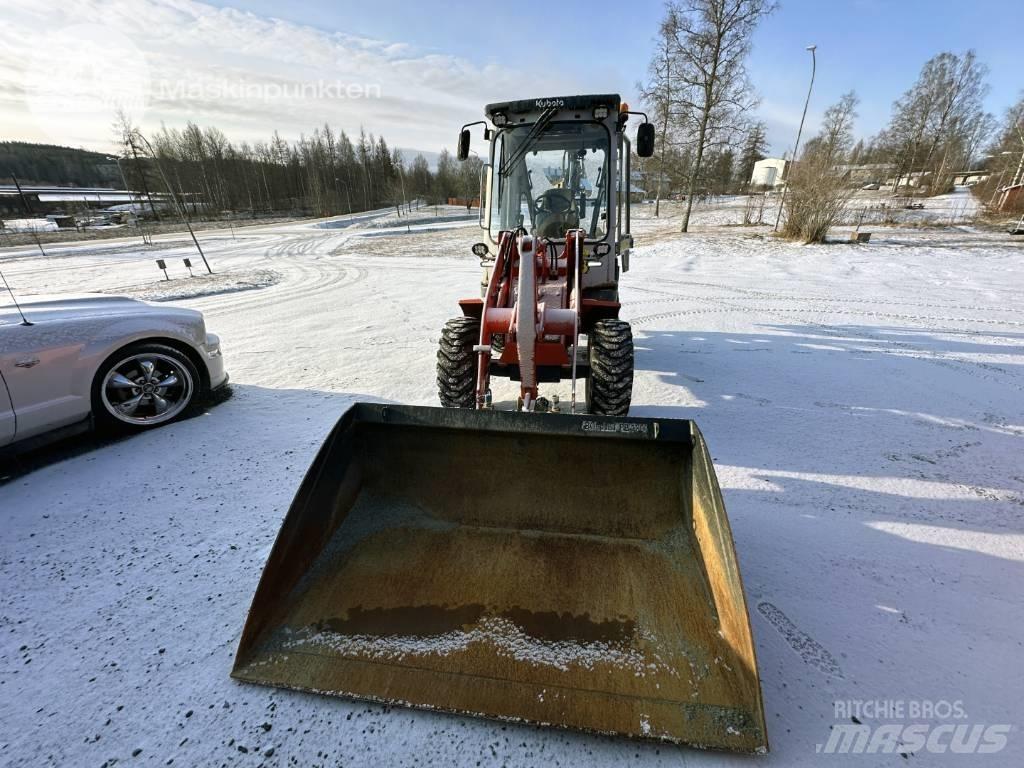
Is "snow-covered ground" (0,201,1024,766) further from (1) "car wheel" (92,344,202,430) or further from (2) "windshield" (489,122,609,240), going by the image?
(2) "windshield" (489,122,609,240)

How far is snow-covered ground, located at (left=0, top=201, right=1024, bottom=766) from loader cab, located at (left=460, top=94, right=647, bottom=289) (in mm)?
1774

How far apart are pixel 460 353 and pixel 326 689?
7.76 feet

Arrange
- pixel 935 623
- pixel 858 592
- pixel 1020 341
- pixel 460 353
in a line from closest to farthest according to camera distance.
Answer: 1. pixel 935 623
2. pixel 858 592
3. pixel 460 353
4. pixel 1020 341

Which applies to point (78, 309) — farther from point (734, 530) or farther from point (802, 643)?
→ point (802, 643)

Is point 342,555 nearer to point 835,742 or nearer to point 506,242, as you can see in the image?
point 835,742

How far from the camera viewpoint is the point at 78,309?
377 centimetres

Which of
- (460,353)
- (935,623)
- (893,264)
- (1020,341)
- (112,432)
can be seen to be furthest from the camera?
(893,264)

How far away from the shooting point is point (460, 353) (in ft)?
11.8

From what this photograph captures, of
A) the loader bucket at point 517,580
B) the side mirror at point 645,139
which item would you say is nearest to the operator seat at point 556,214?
the side mirror at point 645,139

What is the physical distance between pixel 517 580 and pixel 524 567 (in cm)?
9

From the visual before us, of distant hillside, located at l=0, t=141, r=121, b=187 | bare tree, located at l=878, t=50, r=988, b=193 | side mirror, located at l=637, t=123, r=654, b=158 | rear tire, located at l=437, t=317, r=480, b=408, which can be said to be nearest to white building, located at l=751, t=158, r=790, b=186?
bare tree, located at l=878, t=50, r=988, b=193

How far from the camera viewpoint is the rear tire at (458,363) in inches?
142

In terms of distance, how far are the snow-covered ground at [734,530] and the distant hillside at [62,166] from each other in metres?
100

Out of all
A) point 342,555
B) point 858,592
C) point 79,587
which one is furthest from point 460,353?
point 858,592
